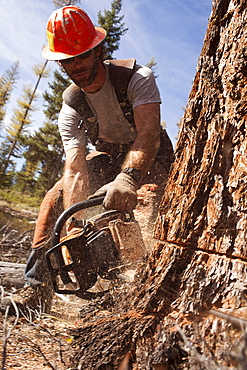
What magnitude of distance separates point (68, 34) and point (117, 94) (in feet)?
2.31

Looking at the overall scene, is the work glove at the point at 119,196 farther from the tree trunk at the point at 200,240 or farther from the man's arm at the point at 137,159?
the tree trunk at the point at 200,240

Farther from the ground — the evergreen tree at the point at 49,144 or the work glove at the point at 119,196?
the evergreen tree at the point at 49,144

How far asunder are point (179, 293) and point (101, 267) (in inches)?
31.0

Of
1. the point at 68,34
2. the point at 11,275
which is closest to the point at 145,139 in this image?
the point at 68,34

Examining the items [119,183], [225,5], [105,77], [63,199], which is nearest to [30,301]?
[63,199]

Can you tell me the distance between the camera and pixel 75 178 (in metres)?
2.78

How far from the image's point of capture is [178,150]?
1.46m

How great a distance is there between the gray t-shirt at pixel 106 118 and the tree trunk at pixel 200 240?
1.38m

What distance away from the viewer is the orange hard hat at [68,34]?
104 inches

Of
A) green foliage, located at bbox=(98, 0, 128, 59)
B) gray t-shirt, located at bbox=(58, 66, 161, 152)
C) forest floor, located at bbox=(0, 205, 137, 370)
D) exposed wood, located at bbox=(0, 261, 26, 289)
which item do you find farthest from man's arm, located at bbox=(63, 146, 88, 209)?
green foliage, located at bbox=(98, 0, 128, 59)

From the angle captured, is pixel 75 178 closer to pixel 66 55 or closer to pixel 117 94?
pixel 117 94

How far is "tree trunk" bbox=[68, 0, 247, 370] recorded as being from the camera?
1.15m

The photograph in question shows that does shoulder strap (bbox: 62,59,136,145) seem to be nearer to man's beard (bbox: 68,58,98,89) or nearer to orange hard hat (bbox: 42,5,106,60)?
man's beard (bbox: 68,58,98,89)

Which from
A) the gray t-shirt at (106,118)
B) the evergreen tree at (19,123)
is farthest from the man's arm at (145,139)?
the evergreen tree at (19,123)
